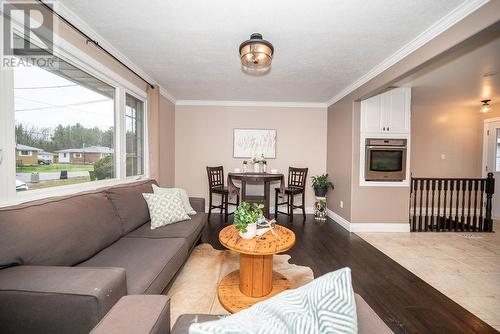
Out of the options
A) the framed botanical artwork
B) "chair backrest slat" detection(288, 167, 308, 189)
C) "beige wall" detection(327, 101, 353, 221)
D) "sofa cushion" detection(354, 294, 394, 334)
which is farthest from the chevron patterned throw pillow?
the framed botanical artwork

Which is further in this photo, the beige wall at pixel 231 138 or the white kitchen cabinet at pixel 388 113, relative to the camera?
the beige wall at pixel 231 138

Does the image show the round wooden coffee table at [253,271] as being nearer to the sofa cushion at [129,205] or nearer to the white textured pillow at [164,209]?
the white textured pillow at [164,209]

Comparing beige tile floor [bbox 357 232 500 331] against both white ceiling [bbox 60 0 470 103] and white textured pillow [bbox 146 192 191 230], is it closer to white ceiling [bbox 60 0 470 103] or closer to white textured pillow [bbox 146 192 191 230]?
white ceiling [bbox 60 0 470 103]

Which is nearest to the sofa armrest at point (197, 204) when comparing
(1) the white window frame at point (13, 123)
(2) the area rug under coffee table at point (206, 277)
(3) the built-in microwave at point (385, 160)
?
(2) the area rug under coffee table at point (206, 277)

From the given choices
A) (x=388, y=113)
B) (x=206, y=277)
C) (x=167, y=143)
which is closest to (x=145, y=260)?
(x=206, y=277)

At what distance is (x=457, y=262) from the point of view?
8.55ft

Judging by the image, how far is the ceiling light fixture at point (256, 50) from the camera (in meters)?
2.06

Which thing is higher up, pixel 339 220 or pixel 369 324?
pixel 369 324

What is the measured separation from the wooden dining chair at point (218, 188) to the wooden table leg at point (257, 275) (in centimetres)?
234

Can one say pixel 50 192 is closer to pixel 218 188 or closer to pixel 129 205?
pixel 129 205

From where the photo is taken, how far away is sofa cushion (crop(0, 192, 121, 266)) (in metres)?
1.21

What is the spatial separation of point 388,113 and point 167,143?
4.10 meters

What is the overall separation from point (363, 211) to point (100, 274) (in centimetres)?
377

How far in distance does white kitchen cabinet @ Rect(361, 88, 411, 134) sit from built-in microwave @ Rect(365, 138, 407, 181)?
0.64 ft
